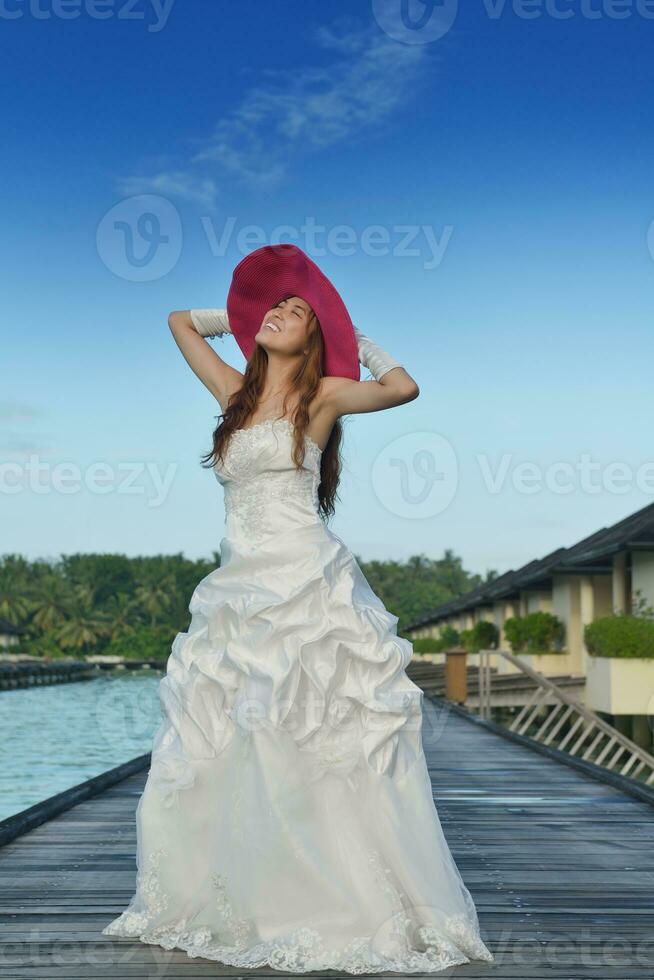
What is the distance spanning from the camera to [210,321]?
13.3 ft

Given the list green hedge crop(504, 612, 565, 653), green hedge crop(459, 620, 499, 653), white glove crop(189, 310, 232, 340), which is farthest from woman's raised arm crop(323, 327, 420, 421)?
green hedge crop(459, 620, 499, 653)

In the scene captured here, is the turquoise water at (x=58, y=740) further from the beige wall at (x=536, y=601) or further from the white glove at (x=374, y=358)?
the beige wall at (x=536, y=601)

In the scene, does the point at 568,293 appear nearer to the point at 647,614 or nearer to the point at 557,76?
the point at 557,76

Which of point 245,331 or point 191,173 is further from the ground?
point 191,173

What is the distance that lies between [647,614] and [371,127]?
10535 millimetres

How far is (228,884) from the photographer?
3.33 m

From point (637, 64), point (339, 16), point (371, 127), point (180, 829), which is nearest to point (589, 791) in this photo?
point (180, 829)

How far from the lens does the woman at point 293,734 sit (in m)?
3.28

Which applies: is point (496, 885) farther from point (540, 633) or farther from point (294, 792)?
point (540, 633)

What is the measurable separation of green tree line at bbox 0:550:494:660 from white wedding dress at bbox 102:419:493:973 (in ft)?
292

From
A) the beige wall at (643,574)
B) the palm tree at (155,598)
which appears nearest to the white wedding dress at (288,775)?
the beige wall at (643,574)

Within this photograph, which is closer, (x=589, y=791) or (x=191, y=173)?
(x=589, y=791)

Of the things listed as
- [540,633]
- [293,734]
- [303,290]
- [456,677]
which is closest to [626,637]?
[456,677]

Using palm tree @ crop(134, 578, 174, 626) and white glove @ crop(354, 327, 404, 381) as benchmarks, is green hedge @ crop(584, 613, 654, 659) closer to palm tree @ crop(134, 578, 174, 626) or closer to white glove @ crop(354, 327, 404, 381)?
white glove @ crop(354, 327, 404, 381)
